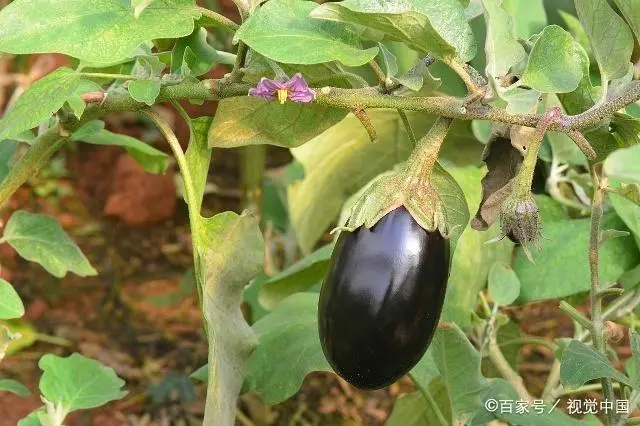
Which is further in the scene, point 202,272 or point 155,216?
point 155,216

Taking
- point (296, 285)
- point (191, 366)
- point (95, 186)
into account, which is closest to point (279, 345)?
point (296, 285)

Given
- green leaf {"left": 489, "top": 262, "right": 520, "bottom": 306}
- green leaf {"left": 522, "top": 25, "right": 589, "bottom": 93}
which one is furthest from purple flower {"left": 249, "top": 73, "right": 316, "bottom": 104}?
green leaf {"left": 489, "top": 262, "right": 520, "bottom": 306}

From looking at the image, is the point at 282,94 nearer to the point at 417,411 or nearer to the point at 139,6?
the point at 139,6

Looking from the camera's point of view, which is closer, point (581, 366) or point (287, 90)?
point (287, 90)

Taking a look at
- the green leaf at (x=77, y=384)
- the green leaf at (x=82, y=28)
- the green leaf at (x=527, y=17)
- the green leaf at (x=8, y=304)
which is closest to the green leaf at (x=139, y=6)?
the green leaf at (x=82, y=28)

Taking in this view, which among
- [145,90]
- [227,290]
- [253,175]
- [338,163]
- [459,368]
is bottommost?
[253,175]

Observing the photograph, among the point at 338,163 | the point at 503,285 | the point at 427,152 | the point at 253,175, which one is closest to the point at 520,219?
the point at 427,152

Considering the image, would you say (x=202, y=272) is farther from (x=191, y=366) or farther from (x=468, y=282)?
(x=191, y=366)
